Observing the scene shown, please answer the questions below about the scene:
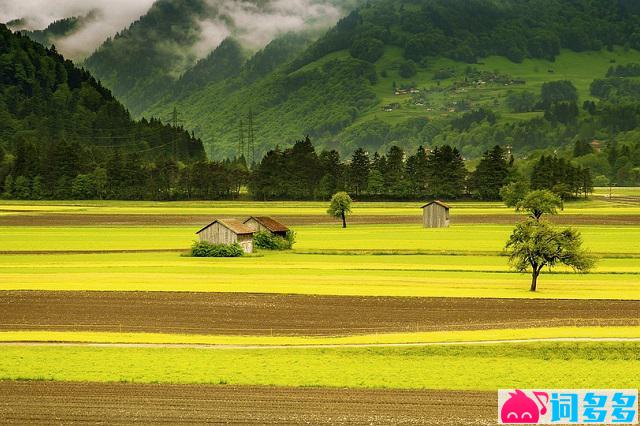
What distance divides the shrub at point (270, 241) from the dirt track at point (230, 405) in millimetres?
→ 65456

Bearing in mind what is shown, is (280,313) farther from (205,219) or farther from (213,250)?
(205,219)

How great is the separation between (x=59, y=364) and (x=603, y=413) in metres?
23.1

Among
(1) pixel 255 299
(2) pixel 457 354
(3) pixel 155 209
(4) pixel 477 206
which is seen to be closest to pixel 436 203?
(4) pixel 477 206

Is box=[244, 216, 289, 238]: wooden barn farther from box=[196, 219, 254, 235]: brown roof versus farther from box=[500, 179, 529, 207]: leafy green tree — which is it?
box=[500, 179, 529, 207]: leafy green tree

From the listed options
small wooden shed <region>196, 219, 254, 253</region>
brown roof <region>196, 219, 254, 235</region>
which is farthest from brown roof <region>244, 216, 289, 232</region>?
small wooden shed <region>196, 219, 254, 253</region>

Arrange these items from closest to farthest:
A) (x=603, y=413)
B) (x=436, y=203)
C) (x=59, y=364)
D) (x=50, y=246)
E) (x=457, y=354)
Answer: (x=603, y=413) < (x=59, y=364) < (x=457, y=354) < (x=50, y=246) < (x=436, y=203)

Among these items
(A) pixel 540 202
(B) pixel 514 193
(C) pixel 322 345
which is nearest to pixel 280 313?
(C) pixel 322 345

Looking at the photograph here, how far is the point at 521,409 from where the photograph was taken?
32375 mm

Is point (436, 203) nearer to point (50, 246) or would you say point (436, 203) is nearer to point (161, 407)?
point (50, 246)

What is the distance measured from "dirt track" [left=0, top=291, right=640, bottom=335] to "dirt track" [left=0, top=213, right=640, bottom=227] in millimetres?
76988

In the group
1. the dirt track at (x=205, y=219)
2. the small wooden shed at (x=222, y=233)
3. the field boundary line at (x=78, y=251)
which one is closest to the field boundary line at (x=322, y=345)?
the small wooden shed at (x=222, y=233)

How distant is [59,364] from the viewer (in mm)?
40156

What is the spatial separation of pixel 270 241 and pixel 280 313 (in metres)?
46.9

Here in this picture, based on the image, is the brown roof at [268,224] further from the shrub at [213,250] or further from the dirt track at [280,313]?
the dirt track at [280,313]
